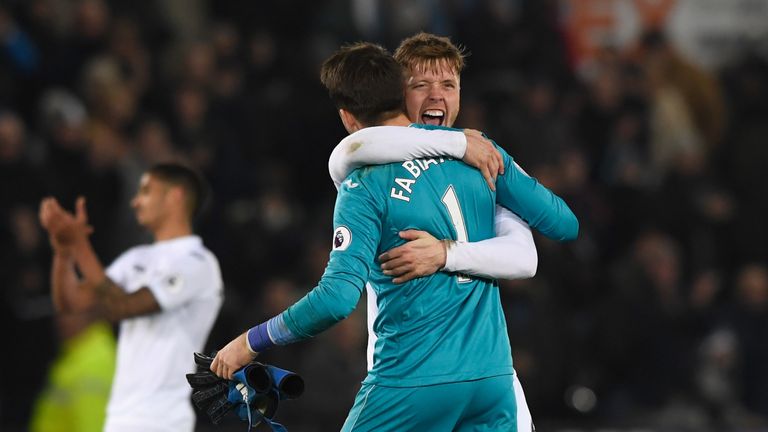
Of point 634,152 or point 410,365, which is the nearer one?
point 410,365

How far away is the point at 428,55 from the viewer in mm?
5086

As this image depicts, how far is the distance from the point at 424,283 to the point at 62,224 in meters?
2.58

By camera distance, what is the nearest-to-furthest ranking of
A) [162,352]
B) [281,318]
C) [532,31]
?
1. [281,318]
2. [162,352]
3. [532,31]

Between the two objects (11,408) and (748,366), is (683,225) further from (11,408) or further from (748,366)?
(11,408)

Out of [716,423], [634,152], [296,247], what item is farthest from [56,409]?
[634,152]

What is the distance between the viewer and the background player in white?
6.45 metres

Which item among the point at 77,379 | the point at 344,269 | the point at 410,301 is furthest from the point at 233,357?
the point at 77,379

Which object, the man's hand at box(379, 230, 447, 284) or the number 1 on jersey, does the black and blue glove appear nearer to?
the man's hand at box(379, 230, 447, 284)

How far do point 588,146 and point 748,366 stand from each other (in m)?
2.74

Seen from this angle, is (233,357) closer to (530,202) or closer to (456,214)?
(456,214)

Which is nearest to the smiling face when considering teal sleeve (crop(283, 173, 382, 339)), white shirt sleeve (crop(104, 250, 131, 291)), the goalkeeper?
the goalkeeper

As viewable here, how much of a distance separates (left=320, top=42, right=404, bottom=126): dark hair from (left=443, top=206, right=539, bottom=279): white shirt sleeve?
0.55 m

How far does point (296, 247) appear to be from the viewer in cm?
1136

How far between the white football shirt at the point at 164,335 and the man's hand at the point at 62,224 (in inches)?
11.7
